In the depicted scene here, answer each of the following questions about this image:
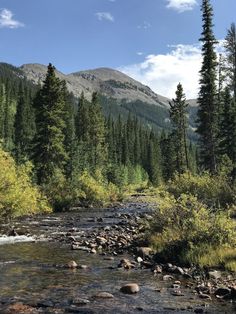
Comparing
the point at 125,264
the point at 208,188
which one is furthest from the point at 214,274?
the point at 208,188

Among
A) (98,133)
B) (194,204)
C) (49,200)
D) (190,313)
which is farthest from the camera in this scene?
(98,133)

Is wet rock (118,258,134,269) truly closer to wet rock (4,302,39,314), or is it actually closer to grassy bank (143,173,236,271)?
grassy bank (143,173,236,271)

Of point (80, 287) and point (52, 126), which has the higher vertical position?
point (52, 126)

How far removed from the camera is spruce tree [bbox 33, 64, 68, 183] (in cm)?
5103

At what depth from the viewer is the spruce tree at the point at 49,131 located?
5103 centimetres

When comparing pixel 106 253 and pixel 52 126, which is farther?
pixel 52 126

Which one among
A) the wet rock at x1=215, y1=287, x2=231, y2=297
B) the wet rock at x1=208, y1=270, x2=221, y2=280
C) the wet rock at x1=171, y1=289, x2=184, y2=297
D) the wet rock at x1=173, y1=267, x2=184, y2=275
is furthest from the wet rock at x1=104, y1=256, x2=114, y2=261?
the wet rock at x1=215, y1=287, x2=231, y2=297

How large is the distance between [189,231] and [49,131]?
34738 millimetres

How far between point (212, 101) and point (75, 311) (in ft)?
133

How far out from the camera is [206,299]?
13555 millimetres

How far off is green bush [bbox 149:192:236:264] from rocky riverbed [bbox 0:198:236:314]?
70 cm

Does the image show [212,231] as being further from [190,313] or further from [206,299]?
[190,313]

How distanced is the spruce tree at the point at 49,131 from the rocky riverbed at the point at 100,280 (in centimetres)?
2590

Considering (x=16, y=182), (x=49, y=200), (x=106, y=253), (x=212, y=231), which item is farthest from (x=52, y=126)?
(x=212, y=231)
